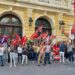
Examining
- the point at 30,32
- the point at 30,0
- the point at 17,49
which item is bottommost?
the point at 17,49

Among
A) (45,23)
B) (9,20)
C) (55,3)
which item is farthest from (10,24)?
(55,3)

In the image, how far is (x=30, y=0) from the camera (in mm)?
20969

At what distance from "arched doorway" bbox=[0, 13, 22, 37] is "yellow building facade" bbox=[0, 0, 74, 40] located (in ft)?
0.79

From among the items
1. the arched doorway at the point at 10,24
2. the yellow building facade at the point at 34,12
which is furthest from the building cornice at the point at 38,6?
the arched doorway at the point at 10,24

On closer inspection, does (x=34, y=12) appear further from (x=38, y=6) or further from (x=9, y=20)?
(x=9, y=20)

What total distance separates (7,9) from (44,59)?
6.01 m

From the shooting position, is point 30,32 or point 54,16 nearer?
point 30,32

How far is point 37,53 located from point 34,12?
544 cm

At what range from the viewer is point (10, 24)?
68.6 feet

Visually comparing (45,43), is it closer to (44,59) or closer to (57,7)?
(44,59)

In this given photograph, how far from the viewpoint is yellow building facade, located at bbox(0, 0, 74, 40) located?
20188 millimetres

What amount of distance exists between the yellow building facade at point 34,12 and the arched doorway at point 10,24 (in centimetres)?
24

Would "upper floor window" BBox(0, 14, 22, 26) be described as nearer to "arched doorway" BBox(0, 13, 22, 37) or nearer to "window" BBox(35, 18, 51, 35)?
"arched doorway" BBox(0, 13, 22, 37)

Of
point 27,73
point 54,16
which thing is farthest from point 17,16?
point 27,73
